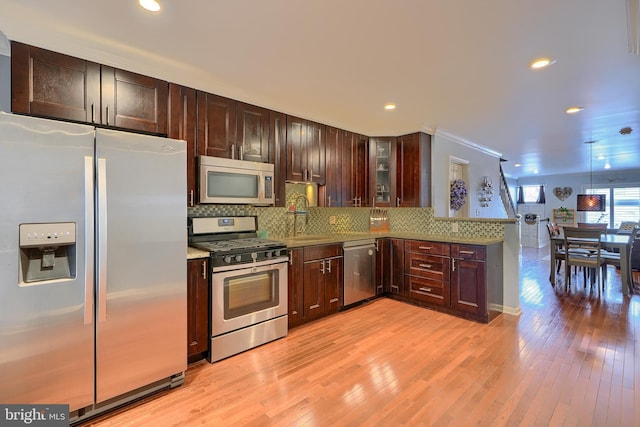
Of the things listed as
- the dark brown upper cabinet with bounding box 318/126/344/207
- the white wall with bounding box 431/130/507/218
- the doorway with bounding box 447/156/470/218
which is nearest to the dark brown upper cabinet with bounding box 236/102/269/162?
the dark brown upper cabinet with bounding box 318/126/344/207

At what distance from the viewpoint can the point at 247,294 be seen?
107 inches

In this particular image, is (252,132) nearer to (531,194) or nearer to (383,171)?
(383,171)

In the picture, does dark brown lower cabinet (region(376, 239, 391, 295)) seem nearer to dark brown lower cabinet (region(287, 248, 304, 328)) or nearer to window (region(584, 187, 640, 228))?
dark brown lower cabinet (region(287, 248, 304, 328))

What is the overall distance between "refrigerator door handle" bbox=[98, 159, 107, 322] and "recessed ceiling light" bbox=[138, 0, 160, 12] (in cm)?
95

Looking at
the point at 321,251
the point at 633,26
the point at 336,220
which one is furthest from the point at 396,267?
the point at 633,26

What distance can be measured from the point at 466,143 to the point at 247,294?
445cm

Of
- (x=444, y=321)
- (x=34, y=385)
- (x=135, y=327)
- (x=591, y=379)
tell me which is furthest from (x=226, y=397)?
(x=591, y=379)

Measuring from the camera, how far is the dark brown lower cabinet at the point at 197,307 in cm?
239

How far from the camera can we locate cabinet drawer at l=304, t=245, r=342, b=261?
10.7ft

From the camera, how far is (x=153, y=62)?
7.80 feet

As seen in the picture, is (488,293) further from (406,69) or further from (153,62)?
(153,62)

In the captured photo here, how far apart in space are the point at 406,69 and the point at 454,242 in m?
2.10

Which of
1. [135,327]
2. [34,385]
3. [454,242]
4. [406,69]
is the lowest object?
[34,385]

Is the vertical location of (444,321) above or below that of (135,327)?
below
